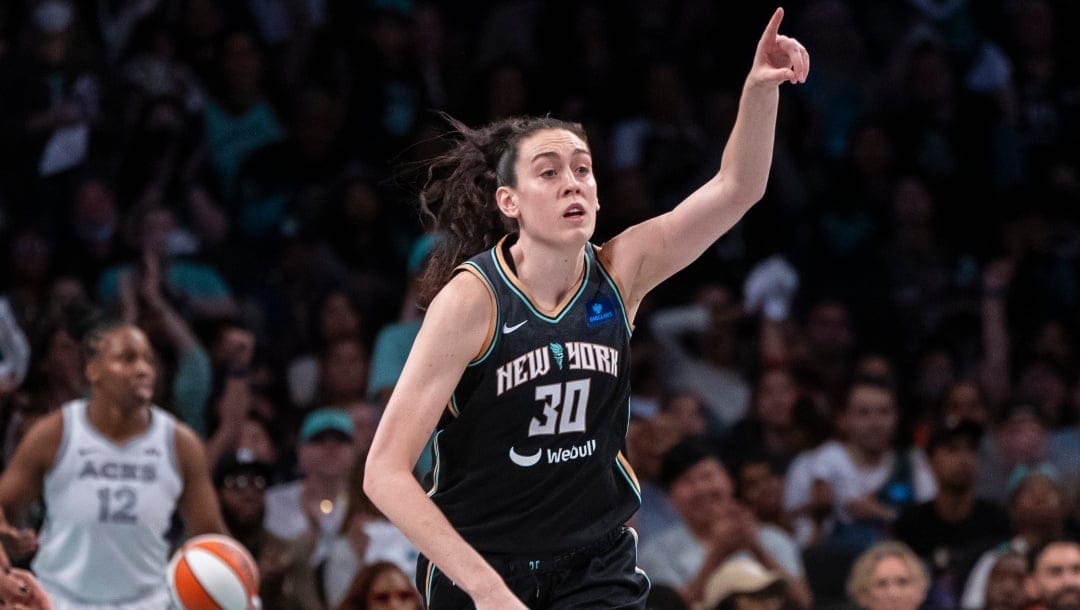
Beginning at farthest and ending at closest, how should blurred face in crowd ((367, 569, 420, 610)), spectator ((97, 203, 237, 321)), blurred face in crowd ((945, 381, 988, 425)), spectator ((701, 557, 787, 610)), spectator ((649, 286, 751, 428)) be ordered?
spectator ((649, 286, 751, 428)) → blurred face in crowd ((945, 381, 988, 425)) → spectator ((97, 203, 237, 321)) → spectator ((701, 557, 787, 610)) → blurred face in crowd ((367, 569, 420, 610))

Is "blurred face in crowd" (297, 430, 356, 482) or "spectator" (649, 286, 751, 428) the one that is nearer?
"blurred face in crowd" (297, 430, 356, 482)

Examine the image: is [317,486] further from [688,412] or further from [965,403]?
[965,403]

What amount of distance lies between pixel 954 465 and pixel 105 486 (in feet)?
13.9

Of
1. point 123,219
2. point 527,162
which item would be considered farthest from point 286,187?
point 527,162

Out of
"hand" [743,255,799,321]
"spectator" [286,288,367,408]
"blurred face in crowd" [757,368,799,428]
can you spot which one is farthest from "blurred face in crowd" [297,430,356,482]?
"hand" [743,255,799,321]

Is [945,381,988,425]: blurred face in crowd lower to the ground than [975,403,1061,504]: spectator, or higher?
higher

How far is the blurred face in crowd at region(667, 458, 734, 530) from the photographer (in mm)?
8133

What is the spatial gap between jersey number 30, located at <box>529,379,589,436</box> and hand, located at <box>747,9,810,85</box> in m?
0.91

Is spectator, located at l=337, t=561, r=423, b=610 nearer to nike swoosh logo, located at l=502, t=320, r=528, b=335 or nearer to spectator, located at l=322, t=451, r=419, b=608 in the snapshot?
spectator, located at l=322, t=451, r=419, b=608

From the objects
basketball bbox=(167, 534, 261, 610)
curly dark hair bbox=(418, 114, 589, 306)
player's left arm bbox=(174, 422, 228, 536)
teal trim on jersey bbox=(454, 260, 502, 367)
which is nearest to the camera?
teal trim on jersey bbox=(454, 260, 502, 367)

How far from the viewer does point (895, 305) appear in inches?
415

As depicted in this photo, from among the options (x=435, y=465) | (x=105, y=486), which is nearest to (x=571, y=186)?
(x=435, y=465)

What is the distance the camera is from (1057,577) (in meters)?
7.72

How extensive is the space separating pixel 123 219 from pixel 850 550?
4.45 m
